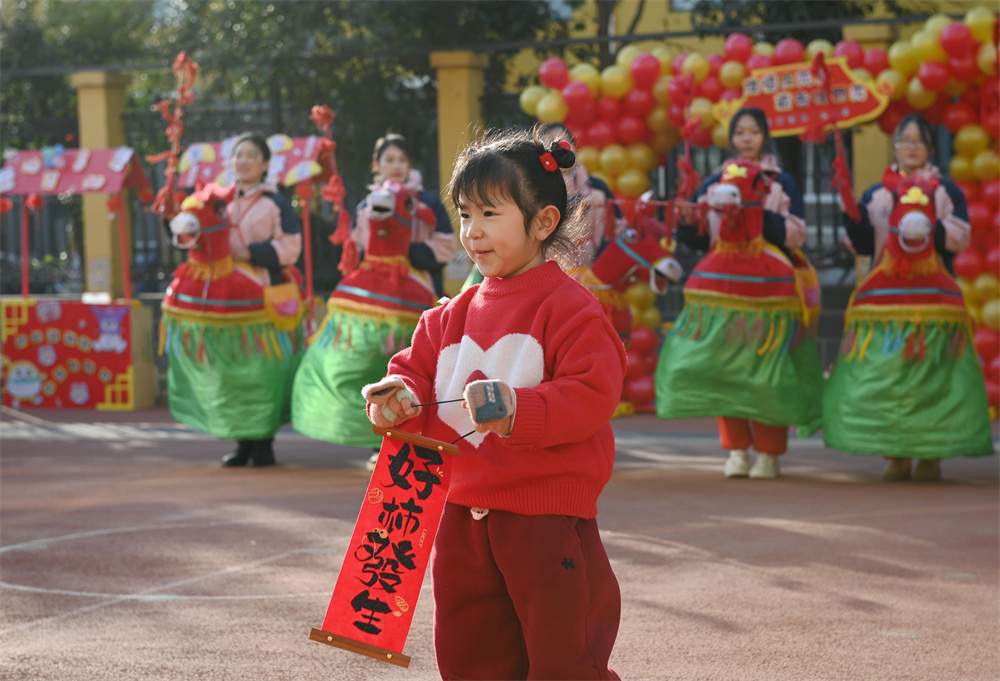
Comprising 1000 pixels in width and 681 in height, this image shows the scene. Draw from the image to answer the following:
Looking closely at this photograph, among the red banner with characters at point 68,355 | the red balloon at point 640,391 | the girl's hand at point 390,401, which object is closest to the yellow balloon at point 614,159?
the red balloon at point 640,391

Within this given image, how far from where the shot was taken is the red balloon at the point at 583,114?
27.4 ft

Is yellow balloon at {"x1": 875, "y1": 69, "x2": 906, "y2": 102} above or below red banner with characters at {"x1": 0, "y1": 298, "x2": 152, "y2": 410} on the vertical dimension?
above

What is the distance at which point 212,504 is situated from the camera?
5.38 meters

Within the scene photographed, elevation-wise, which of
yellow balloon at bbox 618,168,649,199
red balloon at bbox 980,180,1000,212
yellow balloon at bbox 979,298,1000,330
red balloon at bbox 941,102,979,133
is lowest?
yellow balloon at bbox 979,298,1000,330

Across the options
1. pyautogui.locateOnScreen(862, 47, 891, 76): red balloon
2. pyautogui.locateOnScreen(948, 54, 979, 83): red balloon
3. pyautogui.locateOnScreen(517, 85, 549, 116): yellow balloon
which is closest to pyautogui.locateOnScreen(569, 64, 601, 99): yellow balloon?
pyautogui.locateOnScreen(517, 85, 549, 116): yellow balloon

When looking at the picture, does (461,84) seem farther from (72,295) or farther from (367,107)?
(72,295)

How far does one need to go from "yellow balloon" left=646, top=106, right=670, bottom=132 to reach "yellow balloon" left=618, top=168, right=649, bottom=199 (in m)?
0.34

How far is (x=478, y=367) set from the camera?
2305 millimetres

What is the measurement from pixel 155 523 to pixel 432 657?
2175 millimetres

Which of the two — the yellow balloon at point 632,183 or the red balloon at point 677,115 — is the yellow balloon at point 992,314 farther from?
the yellow balloon at point 632,183

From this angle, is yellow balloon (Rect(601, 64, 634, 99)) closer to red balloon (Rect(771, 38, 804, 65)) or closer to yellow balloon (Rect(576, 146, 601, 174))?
yellow balloon (Rect(576, 146, 601, 174))

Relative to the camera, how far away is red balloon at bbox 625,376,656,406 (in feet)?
28.1

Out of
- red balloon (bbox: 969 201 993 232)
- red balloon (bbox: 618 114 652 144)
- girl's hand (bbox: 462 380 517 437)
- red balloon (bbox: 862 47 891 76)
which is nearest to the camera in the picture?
girl's hand (bbox: 462 380 517 437)

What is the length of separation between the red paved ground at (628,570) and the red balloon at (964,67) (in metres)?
2.53
